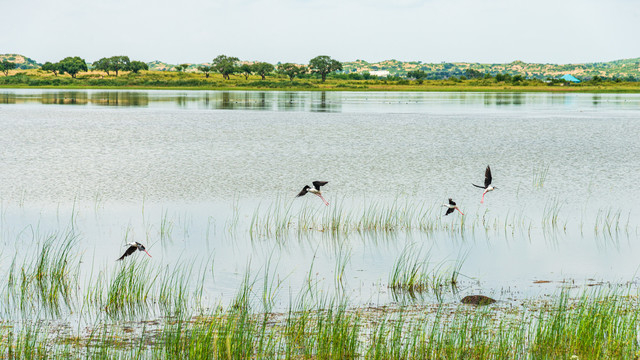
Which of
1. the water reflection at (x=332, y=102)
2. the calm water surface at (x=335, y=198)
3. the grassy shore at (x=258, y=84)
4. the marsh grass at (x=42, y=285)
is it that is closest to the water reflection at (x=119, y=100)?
the water reflection at (x=332, y=102)

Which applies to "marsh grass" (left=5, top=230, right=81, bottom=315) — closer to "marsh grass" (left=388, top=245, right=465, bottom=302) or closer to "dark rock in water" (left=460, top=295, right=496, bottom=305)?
"marsh grass" (left=388, top=245, right=465, bottom=302)

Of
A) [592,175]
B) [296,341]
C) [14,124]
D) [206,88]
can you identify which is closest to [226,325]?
[296,341]

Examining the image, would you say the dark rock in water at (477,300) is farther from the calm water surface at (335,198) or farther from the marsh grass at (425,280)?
the calm water surface at (335,198)

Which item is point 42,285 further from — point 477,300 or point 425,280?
point 477,300

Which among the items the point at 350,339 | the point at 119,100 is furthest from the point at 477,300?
the point at 119,100

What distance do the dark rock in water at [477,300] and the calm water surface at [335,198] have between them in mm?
610

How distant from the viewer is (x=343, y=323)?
9578 mm

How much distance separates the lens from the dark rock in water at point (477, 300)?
38.9 feet

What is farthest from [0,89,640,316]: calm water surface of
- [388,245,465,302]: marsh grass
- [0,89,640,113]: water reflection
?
[0,89,640,113]: water reflection

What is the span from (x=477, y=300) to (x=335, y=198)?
11.1 m

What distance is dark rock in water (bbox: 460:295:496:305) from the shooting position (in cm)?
1184

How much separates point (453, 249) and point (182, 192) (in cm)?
1115

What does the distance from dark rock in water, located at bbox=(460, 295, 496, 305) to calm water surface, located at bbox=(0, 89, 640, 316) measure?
61 cm

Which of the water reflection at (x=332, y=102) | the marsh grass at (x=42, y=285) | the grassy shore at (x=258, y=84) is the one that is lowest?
the marsh grass at (x=42, y=285)
